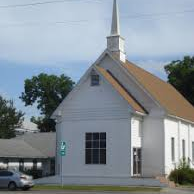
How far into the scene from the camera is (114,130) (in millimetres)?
41969

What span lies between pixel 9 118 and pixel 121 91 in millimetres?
52386

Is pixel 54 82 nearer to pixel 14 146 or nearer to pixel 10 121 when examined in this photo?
pixel 10 121

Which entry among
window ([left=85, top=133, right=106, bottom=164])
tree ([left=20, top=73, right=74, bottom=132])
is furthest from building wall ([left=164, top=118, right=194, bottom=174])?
tree ([left=20, top=73, right=74, bottom=132])

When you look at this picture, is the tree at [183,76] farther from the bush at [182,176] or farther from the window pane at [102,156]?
the window pane at [102,156]

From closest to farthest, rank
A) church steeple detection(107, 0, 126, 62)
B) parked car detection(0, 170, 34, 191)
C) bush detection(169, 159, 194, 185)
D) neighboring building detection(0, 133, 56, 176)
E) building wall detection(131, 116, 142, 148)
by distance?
1. parked car detection(0, 170, 34, 191)
2. building wall detection(131, 116, 142, 148)
3. bush detection(169, 159, 194, 185)
4. church steeple detection(107, 0, 126, 62)
5. neighboring building detection(0, 133, 56, 176)

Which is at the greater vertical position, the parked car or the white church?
the white church

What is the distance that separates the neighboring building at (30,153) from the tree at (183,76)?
17.2m

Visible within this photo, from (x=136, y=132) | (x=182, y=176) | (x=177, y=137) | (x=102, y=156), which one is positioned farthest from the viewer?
(x=177, y=137)

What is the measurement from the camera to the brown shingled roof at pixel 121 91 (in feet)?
138

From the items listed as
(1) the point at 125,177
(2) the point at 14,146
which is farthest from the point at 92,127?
(2) the point at 14,146

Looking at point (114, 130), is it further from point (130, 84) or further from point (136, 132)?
point (130, 84)

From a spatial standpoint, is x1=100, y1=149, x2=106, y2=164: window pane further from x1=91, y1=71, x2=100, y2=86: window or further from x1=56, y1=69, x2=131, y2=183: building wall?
x1=91, y1=71, x2=100, y2=86: window

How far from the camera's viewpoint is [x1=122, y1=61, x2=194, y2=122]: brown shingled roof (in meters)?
45.6

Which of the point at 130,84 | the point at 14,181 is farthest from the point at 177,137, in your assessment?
the point at 14,181
